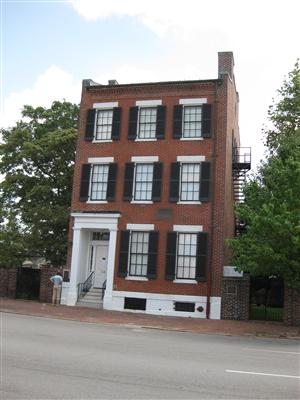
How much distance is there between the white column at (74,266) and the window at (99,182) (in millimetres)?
1969

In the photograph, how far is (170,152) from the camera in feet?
84.9

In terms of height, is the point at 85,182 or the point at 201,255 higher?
the point at 85,182

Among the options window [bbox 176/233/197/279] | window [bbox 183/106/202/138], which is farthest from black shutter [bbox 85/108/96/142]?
window [bbox 176/233/197/279]

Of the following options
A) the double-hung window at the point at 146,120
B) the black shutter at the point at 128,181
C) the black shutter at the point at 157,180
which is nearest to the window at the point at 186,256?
the black shutter at the point at 157,180

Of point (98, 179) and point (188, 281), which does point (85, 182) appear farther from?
point (188, 281)

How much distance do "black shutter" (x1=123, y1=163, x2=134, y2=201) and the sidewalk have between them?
18.4 feet

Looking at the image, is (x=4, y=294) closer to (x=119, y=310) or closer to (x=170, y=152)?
(x=119, y=310)

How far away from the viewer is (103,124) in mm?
→ 27656

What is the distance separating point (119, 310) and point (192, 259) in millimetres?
4219

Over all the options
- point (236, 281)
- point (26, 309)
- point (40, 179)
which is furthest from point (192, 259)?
point (40, 179)

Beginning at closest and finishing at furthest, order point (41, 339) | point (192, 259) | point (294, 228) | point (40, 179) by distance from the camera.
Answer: point (41, 339) → point (294, 228) → point (192, 259) → point (40, 179)

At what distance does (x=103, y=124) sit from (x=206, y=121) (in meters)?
5.52

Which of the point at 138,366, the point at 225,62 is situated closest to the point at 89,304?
the point at 225,62

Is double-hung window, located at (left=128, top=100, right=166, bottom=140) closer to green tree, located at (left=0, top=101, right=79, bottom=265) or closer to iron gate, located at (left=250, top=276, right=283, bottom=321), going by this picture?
green tree, located at (left=0, top=101, right=79, bottom=265)
